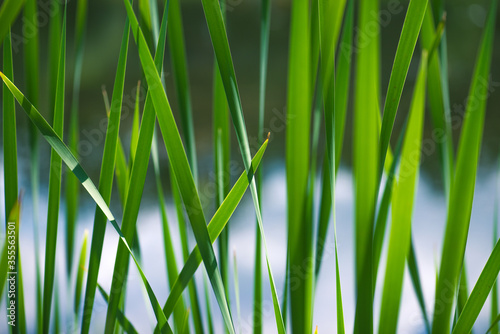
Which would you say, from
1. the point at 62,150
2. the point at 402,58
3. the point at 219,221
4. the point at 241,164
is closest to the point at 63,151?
the point at 62,150

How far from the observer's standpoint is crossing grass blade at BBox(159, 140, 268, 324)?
0.30 metres

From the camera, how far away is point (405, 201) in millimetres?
319

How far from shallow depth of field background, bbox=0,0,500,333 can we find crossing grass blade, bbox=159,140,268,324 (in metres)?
0.18

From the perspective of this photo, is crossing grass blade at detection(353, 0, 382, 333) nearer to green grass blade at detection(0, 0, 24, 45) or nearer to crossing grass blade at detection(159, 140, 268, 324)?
crossing grass blade at detection(159, 140, 268, 324)

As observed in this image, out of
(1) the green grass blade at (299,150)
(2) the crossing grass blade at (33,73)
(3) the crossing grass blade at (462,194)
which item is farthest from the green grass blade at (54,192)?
(3) the crossing grass blade at (462,194)

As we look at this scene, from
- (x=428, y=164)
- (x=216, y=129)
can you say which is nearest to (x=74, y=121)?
(x=216, y=129)

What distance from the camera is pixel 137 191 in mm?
326

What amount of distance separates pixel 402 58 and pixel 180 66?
0.65 ft

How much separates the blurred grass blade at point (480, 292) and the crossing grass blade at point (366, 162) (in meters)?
0.07

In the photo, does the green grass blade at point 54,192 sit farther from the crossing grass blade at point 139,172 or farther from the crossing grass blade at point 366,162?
the crossing grass blade at point 366,162

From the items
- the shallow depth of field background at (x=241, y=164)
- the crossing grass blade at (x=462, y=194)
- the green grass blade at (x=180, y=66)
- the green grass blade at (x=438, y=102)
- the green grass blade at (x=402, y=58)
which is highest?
the shallow depth of field background at (x=241, y=164)

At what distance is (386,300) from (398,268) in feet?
0.09

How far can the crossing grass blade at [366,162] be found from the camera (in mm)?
302

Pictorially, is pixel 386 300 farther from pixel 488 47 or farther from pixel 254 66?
pixel 254 66
